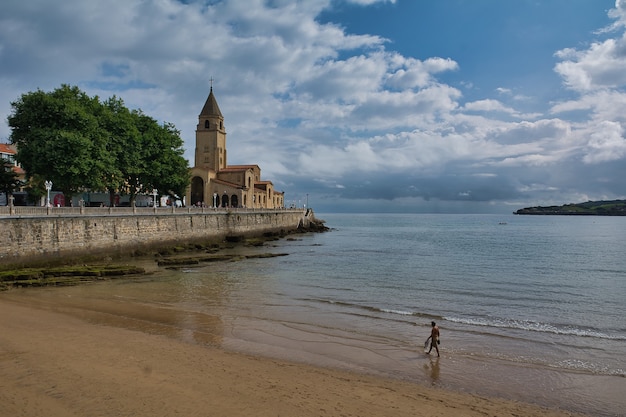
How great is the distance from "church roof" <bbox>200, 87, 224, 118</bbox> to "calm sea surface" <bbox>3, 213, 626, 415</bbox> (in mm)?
58335

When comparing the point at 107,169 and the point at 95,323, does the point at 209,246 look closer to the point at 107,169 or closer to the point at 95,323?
the point at 107,169

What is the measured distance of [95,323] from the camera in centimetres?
1499

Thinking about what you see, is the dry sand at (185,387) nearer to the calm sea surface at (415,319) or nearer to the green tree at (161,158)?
the calm sea surface at (415,319)

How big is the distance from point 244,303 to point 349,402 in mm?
11484

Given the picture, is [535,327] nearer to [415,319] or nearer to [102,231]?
[415,319]

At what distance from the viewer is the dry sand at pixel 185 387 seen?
838 cm

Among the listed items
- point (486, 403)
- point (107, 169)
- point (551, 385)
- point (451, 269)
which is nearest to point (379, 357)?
point (486, 403)

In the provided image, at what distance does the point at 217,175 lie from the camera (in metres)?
81.2

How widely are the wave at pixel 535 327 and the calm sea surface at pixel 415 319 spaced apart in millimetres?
50

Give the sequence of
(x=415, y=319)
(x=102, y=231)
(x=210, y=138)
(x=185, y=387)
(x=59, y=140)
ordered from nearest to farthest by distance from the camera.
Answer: (x=185, y=387) < (x=415, y=319) < (x=102, y=231) < (x=59, y=140) < (x=210, y=138)

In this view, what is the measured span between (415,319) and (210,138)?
239 ft

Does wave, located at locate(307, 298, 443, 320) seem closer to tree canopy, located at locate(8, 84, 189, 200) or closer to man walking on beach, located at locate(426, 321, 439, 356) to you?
man walking on beach, located at locate(426, 321, 439, 356)

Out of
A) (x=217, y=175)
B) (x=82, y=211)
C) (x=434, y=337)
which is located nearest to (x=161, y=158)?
(x=82, y=211)

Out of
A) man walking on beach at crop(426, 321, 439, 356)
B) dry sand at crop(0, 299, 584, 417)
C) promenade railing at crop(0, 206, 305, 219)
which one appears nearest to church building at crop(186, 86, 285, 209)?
promenade railing at crop(0, 206, 305, 219)
